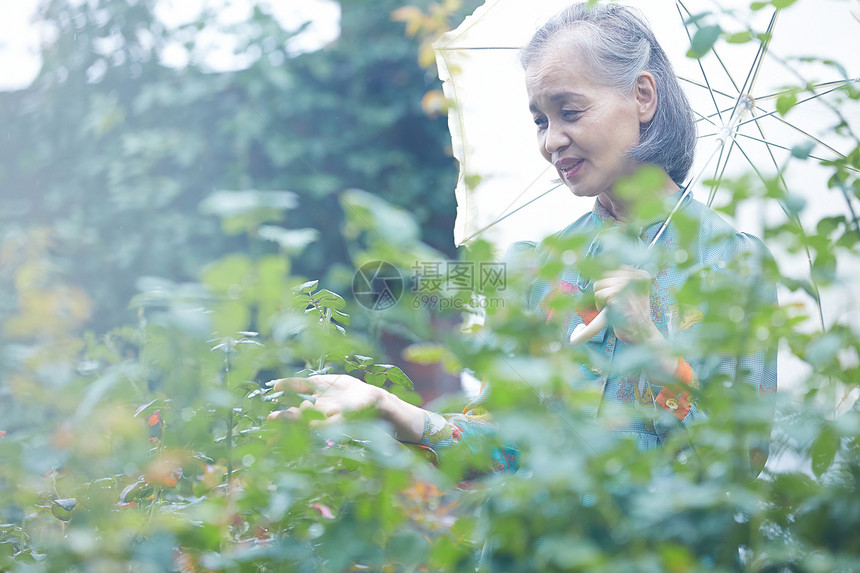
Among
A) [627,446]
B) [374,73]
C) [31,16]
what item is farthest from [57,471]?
[31,16]

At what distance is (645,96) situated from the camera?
147 centimetres

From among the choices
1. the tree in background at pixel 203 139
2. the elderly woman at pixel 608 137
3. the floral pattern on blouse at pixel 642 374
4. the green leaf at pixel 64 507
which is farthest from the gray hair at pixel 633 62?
the tree in background at pixel 203 139

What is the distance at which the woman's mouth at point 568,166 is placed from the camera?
4.73 ft

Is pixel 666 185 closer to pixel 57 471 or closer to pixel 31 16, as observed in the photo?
pixel 57 471

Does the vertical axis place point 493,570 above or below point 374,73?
above

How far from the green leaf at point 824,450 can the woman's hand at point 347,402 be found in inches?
14.1

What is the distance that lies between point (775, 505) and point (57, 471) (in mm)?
1114

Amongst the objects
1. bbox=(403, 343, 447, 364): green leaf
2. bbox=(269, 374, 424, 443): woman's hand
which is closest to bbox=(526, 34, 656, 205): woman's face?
bbox=(269, 374, 424, 443): woman's hand

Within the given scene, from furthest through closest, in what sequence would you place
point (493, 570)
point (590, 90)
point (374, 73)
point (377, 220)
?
1. point (374, 73)
2. point (590, 90)
3. point (493, 570)
4. point (377, 220)

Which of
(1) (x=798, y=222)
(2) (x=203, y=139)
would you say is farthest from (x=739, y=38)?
(2) (x=203, y=139)

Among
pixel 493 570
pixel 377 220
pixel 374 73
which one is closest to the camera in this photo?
pixel 377 220

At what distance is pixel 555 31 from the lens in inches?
58.2

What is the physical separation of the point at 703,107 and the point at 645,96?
194 mm

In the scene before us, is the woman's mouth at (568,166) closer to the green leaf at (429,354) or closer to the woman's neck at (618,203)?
the woman's neck at (618,203)
